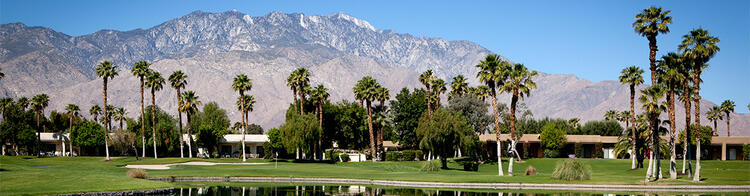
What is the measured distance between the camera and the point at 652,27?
57.3 meters

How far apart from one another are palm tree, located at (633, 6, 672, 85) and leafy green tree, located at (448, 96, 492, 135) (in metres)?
62.1

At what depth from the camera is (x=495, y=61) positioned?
2574 inches

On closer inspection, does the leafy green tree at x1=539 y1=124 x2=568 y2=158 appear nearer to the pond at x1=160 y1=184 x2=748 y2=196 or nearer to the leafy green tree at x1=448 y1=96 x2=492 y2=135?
the leafy green tree at x1=448 y1=96 x2=492 y2=135

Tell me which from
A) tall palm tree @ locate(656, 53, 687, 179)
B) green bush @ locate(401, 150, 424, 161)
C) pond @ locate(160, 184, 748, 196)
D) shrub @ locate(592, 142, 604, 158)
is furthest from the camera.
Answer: shrub @ locate(592, 142, 604, 158)

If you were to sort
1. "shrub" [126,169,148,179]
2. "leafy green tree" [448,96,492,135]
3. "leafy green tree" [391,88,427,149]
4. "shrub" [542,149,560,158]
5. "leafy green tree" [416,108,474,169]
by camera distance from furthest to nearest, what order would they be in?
"leafy green tree" [448,96,492,135], "leafy green tree" [391,88,427,149], "shrub" [542,149,560,158], "leafy green tree" [416,108,474,169], "shrub" [126,169,148,179]

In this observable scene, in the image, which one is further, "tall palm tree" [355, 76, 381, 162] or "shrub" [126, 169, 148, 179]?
"tall palm tree" [355, 76, 381, 162]

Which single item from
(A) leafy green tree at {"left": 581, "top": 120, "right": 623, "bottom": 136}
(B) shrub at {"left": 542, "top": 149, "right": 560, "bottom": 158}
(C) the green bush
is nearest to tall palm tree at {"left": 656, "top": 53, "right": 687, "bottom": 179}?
(B) shrub at {"left": 542, "top": 149, "right": 560, "bottom": 158}

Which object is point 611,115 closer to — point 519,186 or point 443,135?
point 443,135

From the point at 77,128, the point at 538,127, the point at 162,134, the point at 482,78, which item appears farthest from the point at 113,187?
the point at 538,127

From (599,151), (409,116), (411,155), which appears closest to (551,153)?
(599,151)

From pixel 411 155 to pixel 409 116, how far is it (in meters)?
18.3

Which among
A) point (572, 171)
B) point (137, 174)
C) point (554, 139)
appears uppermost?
point (554, 139)

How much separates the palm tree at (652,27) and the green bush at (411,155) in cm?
4841

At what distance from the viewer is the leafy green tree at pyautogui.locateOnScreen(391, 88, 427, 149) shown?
392 feet
